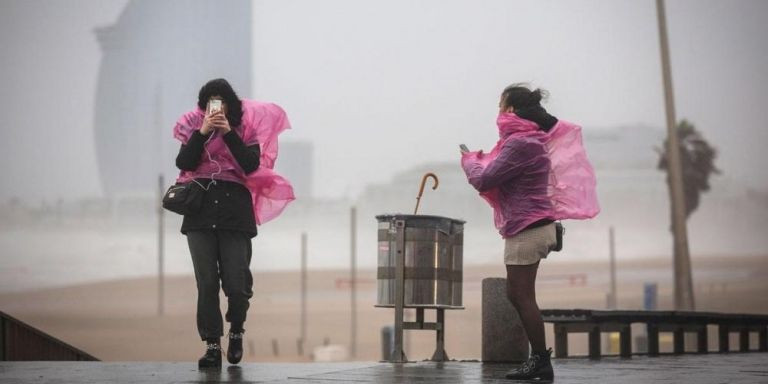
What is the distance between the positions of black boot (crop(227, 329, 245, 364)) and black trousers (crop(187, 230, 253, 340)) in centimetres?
10

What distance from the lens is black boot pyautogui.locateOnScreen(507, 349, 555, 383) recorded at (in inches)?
300

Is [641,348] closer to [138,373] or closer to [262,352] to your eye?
[138,373]

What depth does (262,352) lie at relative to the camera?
292 feet

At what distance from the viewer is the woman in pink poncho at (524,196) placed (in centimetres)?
779

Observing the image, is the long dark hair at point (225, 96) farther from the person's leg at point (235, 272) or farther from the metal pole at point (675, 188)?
the metal pole at point (675, 188)

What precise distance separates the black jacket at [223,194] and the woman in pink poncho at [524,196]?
146cm

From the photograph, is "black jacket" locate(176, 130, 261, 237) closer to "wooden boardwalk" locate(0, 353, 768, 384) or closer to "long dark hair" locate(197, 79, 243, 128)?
"long dark hair" locate(197, 79, 243, 128)

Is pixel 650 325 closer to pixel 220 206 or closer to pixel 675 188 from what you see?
pixel 220 206

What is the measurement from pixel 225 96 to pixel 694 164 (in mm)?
48391

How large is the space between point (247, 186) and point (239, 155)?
1.38 ft

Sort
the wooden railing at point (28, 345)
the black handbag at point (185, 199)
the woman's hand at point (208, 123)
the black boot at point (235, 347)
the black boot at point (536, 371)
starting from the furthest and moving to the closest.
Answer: the wooden railing at point (28, 345)
the black boot at point (235, 347)
the black handbag at point (185, 199)
the woman's hand at point (208, 123)
the black boot at point (536, 371)

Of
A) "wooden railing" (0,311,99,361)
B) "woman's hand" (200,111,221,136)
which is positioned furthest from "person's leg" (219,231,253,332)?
"wooden railing" (0,311,99,361)

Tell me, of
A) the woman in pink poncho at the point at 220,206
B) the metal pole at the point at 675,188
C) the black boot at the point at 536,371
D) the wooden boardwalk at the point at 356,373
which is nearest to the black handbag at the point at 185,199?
the woman in pink poncho at the point at 220,206

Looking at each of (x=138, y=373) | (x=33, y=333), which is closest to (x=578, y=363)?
(x=138, y=373)
